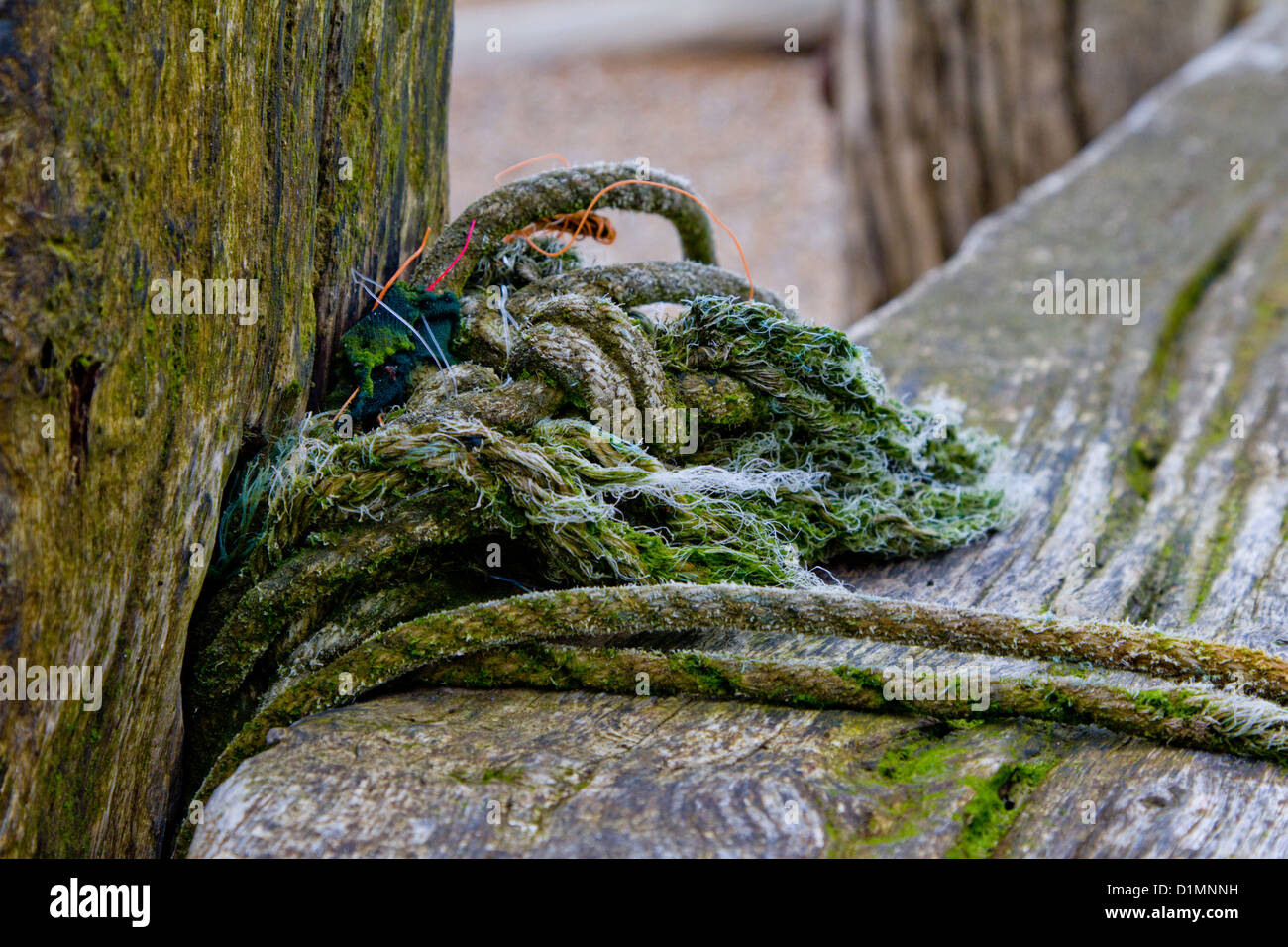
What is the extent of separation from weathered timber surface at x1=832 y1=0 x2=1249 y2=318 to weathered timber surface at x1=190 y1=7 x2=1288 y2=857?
1334mm

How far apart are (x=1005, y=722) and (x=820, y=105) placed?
9654 mm

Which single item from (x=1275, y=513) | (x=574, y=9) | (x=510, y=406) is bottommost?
(x=1275, y=513)

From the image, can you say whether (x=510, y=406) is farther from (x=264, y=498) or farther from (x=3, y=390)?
(x=3, y=390)

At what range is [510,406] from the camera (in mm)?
1371

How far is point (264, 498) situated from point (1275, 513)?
4.96ft

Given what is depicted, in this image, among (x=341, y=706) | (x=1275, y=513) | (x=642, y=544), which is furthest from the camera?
(x=1275, y=513)

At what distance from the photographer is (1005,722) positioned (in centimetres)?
121

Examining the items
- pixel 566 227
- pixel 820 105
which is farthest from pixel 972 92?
pixel 820 105

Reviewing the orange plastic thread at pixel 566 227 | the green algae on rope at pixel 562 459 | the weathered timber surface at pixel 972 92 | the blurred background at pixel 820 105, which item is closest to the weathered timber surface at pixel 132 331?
the green algae on rope at pixel 562 459

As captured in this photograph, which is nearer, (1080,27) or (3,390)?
(3,390)

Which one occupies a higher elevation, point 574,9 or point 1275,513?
point 574,9

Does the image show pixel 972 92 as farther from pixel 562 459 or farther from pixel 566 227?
pixel 562 459
